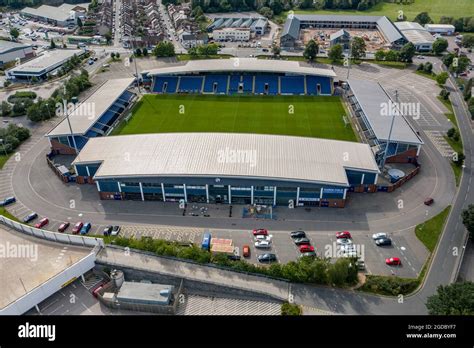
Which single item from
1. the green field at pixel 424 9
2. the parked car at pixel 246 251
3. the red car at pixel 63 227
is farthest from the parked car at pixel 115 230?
the green field at pixel 424 9

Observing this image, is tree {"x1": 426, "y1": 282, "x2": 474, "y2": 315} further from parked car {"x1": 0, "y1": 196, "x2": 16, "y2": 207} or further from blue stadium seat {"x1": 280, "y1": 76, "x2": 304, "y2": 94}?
blue stadium seat {"x1": 280, "y1": 76, "x2": 304, "y2": 94}

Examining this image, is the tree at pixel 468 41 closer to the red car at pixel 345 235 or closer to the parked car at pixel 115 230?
the red car at pixel 345 235

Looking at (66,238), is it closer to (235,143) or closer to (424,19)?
(235,143)

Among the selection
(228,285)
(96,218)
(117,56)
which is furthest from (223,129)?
(117,56)

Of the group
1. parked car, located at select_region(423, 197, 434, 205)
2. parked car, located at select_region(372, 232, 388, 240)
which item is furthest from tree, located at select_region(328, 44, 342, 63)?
parked car, located at select_region(372, 232, 388, 240)

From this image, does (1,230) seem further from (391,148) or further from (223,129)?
(391,148)

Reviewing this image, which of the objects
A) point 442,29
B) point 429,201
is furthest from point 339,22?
point 429,201

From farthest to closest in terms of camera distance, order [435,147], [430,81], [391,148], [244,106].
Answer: [430,81] → [244,106] → [435,147] → [391,148]

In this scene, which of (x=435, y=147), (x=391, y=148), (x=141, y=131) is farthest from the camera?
(x=141, y=131)

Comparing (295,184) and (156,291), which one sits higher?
(295,184)
